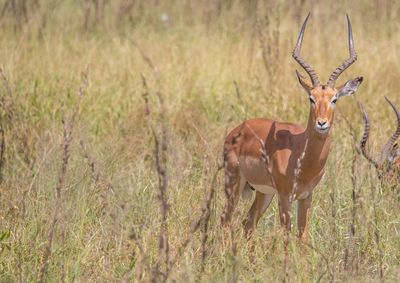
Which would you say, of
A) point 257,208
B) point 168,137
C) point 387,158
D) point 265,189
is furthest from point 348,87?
point 168,137

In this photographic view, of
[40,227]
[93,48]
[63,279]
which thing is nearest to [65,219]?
[40,227]

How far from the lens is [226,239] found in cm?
514

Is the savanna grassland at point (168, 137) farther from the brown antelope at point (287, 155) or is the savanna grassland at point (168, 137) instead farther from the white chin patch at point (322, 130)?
the white chin patch at point (322, 130)

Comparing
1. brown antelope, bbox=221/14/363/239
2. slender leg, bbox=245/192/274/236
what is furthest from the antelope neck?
slender leg, bbox=245/192/274/236

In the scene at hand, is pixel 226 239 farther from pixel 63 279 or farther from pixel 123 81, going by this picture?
pixel 123 81

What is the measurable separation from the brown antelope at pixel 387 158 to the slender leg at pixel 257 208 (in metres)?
0.67

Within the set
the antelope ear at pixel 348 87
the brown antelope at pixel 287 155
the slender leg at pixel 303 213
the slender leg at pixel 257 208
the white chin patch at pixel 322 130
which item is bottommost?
the slender leg at pixel 257 208

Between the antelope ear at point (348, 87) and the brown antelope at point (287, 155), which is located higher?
the antelope ear at point (348, 87)

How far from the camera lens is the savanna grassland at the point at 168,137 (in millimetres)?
4789

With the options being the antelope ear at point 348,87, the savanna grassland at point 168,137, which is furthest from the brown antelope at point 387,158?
the antelope ear at point 348,87

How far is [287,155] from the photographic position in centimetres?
566

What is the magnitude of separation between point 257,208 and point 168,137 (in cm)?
133

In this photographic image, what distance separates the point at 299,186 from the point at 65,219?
1.26 meters

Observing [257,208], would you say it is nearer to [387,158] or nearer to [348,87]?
[348,87]
